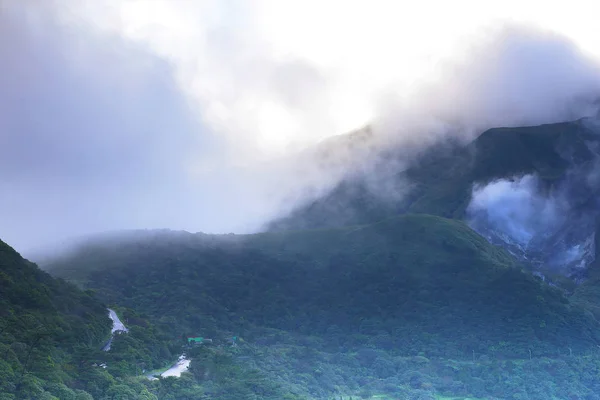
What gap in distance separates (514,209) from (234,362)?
95.2 meters

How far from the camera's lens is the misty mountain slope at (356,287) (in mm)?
141875

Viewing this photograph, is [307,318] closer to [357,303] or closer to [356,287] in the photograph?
[357,303]

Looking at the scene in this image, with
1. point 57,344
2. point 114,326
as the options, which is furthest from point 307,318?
point 57,344

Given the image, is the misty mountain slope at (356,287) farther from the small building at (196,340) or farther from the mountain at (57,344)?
the mountain at (57,344)

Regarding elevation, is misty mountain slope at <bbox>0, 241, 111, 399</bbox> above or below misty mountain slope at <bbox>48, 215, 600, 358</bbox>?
below

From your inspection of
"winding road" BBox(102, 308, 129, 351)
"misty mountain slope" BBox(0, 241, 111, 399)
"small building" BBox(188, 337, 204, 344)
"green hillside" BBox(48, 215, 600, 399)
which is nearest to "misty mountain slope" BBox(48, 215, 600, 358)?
"green hillside" BBox(48, 215, 600, 399)

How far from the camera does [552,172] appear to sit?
651 ft

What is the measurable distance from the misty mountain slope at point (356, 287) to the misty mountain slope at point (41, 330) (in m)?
20.0

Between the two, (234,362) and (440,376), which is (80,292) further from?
(440,376)

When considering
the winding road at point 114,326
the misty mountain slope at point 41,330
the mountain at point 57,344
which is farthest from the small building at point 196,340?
the misty mountain slope at point 41,330

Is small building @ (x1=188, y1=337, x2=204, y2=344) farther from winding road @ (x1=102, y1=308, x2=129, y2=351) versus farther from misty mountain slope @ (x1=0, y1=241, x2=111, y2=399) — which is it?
misty mountain slope @ (x1=0, y1=241, x2=111, y2=399)

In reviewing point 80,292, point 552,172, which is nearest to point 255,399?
point 80,292

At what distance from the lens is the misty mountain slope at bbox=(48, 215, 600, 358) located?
142 metres

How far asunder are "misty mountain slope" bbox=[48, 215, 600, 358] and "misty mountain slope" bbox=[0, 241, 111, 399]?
20026 mm
